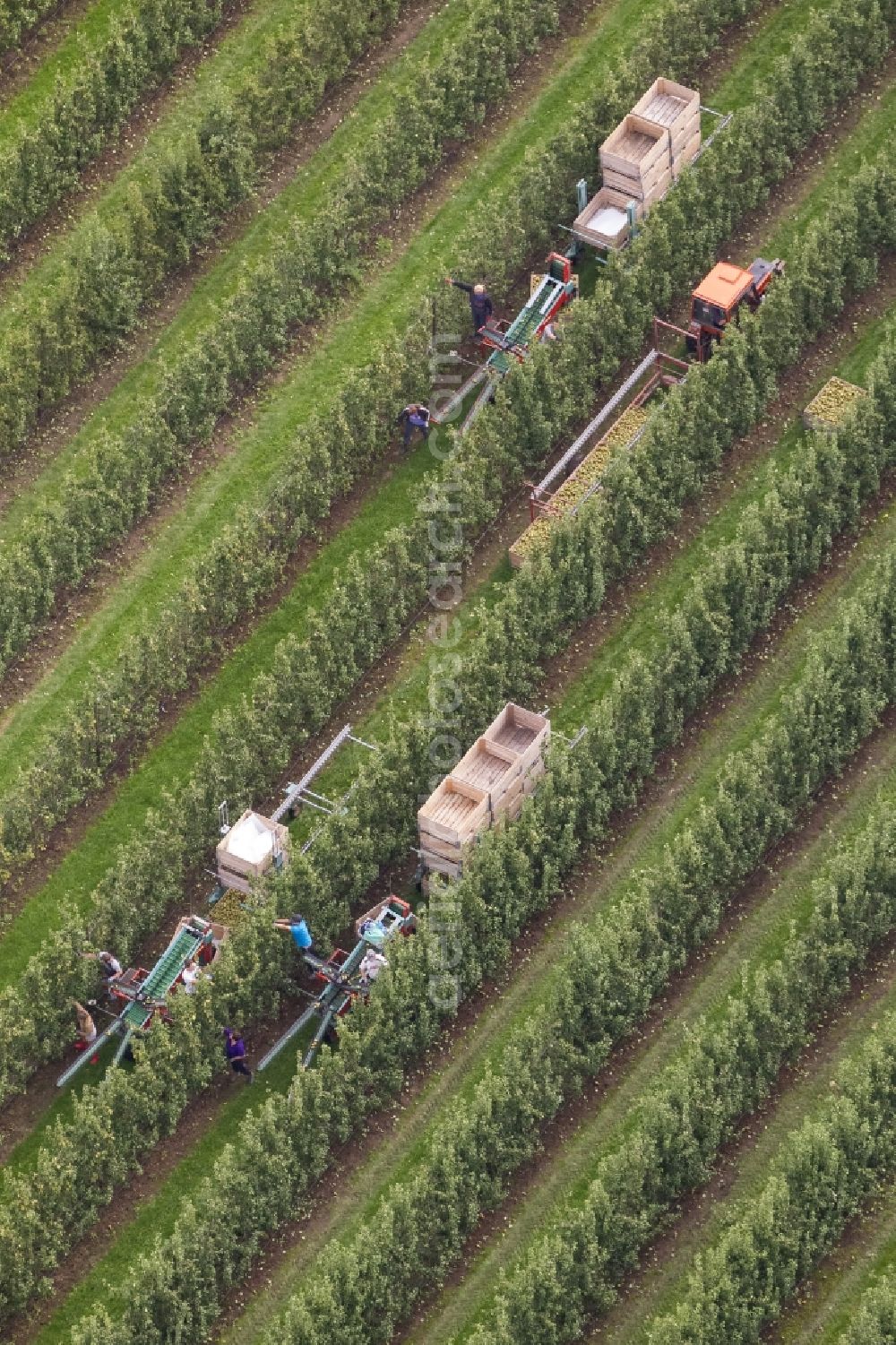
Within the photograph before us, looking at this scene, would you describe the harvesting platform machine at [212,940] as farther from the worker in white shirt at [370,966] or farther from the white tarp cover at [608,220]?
the white tarp cover at [608,220]

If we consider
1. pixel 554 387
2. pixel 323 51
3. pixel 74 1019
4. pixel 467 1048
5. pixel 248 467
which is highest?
pixel 323 51

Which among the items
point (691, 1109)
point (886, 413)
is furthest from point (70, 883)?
point (886, 413)

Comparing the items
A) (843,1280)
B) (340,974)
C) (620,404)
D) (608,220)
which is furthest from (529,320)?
(843,1280)

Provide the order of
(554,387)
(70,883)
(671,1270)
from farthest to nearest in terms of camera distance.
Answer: (554,387)
(70,883)
(671,1270)

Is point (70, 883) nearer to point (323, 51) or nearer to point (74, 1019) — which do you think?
point (74, 1019)

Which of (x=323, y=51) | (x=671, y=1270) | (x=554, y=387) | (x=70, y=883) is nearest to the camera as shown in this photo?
(x=671, y=1270)

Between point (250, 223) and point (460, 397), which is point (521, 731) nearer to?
point (460, 397)

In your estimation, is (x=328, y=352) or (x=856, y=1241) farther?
(x=328, y=352)

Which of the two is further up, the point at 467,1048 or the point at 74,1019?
the point at 467,1048

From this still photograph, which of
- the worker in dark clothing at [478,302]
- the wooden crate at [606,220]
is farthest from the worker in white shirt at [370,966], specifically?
the wooden crate at [606,220]
